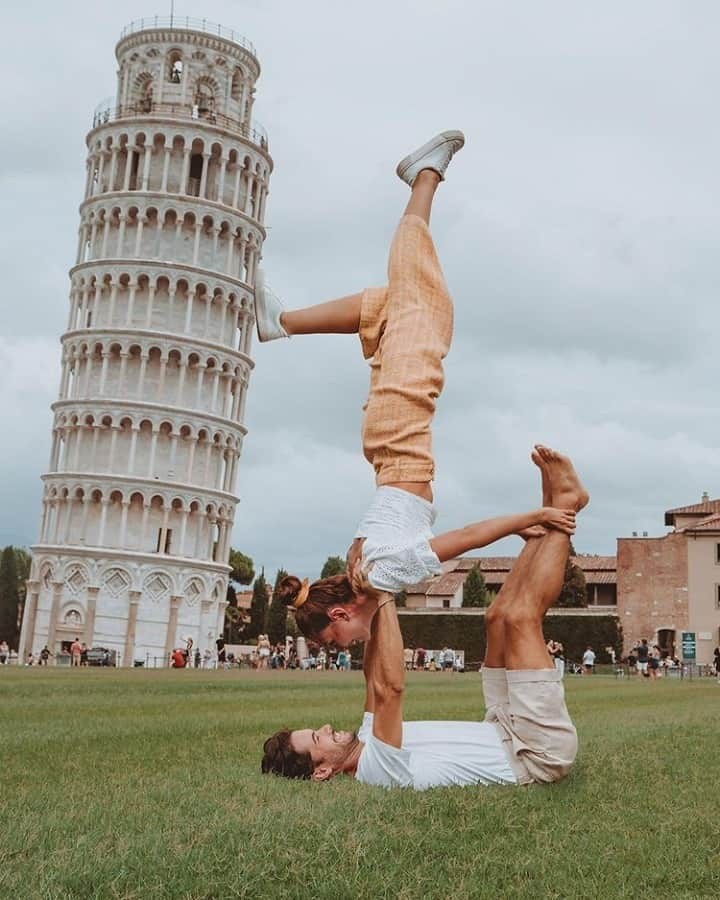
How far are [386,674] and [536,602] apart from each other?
934 mm

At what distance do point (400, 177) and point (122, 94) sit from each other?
7340 cm

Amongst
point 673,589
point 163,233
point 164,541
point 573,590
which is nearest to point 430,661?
point 673,589

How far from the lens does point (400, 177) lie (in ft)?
21.8

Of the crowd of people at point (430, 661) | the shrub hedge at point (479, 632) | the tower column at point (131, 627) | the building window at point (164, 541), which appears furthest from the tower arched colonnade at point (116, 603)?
the crowd of people at point (430, 661)

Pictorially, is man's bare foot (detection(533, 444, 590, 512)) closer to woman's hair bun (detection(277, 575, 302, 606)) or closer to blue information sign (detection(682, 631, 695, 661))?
woman's hair bun (detection(277, 575, 302, 606))

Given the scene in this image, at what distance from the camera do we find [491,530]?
218 inches

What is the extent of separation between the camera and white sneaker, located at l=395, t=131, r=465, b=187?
259 inches

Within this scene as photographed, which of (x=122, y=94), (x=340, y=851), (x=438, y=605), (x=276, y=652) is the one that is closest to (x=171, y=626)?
(x=276, y=652)

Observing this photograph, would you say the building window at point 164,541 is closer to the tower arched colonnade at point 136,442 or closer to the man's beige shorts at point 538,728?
the tower arched colonnade at point 136,442

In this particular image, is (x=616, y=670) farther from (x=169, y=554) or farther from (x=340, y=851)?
(x=340, y=851)

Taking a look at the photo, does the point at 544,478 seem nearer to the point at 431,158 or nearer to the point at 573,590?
the point at 431,158

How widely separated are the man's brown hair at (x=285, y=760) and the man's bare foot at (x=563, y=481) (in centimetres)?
194

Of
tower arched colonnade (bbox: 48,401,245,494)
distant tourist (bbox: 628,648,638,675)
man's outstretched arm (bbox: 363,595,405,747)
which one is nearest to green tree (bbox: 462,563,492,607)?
distant tourist (bbox: 628,648,638,675)

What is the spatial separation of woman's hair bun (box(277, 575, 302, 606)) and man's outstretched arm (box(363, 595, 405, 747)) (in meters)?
0.45
